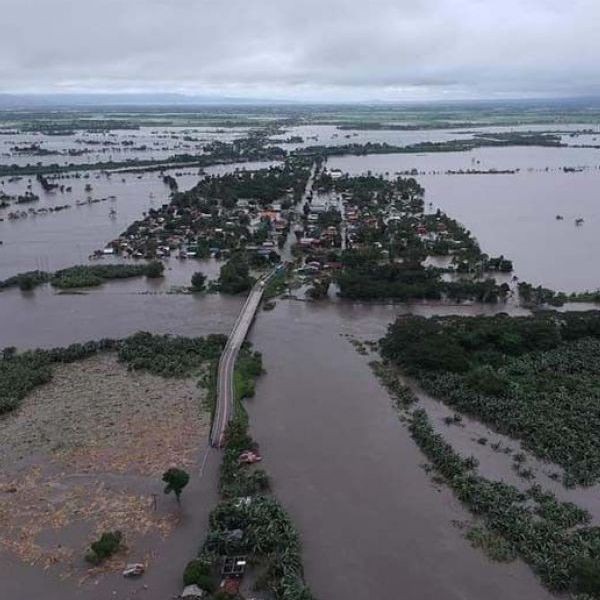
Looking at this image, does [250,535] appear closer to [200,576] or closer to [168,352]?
[200,576]

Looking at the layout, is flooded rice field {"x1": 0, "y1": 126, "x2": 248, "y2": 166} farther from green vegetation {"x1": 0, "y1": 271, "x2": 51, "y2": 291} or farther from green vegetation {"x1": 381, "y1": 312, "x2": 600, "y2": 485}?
green vegetation {"x1": 381, "y1": 312, "x2": 600, "y2": 485}

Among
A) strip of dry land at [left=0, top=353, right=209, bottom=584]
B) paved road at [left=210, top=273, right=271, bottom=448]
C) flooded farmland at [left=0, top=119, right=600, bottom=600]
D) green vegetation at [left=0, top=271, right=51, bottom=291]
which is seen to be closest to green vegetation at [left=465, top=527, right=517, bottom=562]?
flooded farmland at [left=0, top=119, right=600, bottom=600]

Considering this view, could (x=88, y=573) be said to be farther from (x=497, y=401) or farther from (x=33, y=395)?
(x=497, y=401)

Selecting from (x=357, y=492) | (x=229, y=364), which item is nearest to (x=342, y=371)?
(x=229, y=364)

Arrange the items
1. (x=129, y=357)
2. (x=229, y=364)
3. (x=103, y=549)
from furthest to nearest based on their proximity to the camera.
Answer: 1. (x=129, y=357)
2. (x=229, y=364)
3. (x=103, y=549)

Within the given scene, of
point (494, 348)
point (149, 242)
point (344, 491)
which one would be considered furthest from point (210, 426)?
point (149, 242)

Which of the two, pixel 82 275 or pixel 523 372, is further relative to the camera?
pixel 82 275

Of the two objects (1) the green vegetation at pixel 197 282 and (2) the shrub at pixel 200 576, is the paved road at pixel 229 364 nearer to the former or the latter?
(1) the green vegetation at pixel 197 282

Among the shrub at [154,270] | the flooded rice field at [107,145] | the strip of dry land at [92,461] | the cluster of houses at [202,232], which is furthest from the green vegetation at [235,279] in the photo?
the flooded rice field at [107,145]
